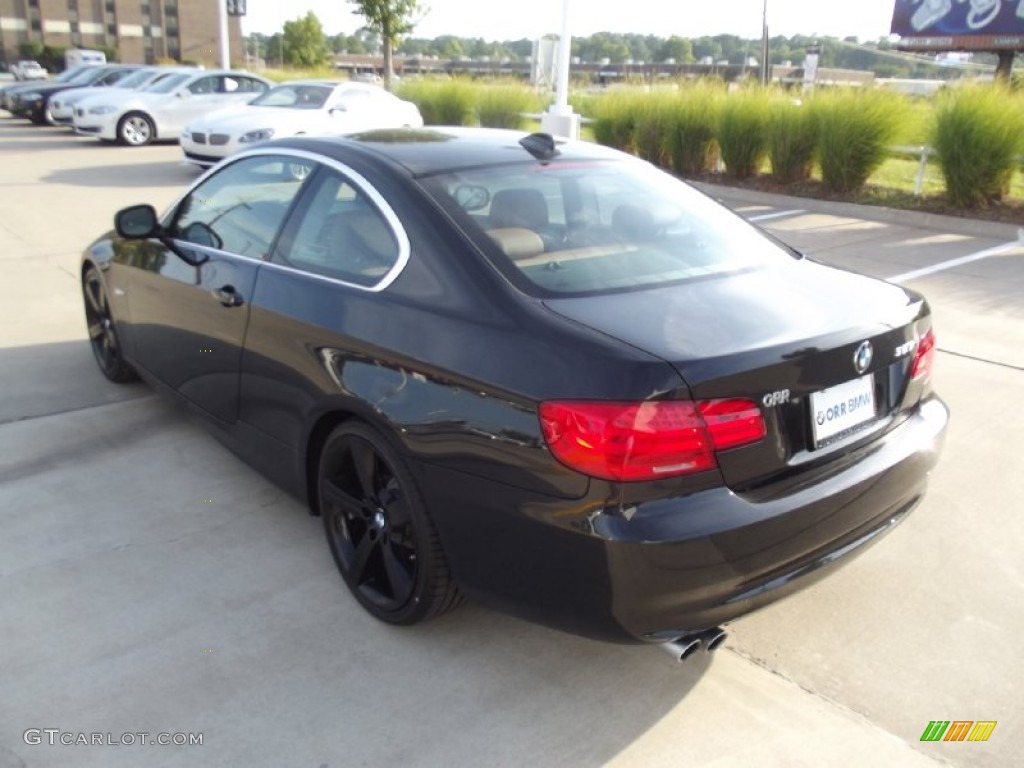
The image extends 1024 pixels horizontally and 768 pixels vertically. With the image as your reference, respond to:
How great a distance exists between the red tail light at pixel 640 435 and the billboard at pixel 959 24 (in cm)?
2688

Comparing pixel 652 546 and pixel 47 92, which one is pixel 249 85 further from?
pixel 652 546

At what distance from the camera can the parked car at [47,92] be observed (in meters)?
23.3

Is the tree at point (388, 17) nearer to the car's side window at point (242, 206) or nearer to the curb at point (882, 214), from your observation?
the curb at point (882, 214)

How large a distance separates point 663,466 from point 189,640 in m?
1.74

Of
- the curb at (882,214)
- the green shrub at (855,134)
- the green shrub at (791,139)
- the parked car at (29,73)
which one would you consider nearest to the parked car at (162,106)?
the curb at (882,214)

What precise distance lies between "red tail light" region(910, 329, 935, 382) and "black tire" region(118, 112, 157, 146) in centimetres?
1896

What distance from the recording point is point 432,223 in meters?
3.00

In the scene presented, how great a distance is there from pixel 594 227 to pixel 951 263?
717cm

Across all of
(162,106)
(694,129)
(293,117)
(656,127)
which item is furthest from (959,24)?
(162,106)

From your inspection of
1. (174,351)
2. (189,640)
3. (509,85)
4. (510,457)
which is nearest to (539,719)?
(510,457)

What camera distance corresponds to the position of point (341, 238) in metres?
3.34

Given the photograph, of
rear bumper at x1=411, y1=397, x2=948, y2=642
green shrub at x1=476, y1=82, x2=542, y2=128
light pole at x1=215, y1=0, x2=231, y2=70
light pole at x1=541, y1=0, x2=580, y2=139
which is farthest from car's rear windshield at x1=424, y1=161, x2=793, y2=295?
light pole at x1=215, y1=0, x2=231, y2=70

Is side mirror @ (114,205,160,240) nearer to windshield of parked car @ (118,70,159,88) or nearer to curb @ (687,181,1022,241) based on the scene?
curb @ (687,181,1022,241)

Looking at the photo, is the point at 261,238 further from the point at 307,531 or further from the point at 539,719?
the point at 539,719
